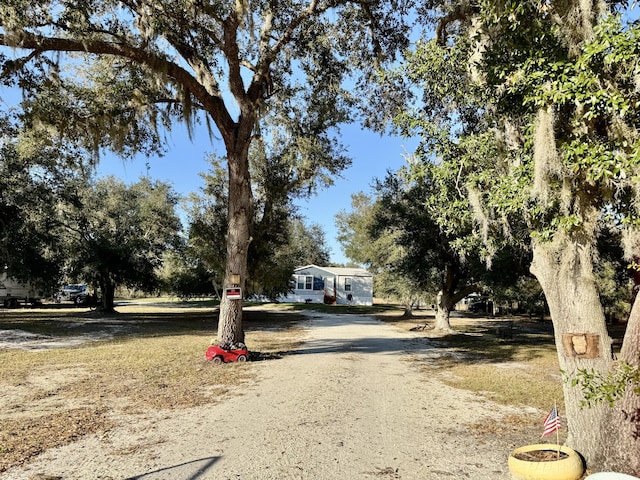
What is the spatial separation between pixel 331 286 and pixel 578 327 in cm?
3867

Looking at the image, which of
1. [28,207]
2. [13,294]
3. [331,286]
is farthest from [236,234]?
[331,286]

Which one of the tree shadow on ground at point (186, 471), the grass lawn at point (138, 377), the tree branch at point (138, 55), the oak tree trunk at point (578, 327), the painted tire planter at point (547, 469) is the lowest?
the grass lawn at point (138, 377)

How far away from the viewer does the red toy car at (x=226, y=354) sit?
29.6 feet

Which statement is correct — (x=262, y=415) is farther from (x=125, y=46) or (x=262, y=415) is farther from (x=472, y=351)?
(x=472, y=351)

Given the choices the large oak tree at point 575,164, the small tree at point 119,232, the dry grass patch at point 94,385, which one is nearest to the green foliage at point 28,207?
the small tree at point 119,232

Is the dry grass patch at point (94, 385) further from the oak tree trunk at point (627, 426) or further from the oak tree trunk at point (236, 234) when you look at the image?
the oak tree trunk at point (627, 426)

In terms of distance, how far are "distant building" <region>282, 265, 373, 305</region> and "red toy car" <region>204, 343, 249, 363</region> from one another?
32.1m

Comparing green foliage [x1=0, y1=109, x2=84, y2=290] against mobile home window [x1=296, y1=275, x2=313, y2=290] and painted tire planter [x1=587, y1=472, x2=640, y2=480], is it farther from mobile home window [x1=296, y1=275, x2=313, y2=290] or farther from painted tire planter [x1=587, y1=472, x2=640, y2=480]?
mobile home window [x1=296, y1=275, x2=313, y2=290]

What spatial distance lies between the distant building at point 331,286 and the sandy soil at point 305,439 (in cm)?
3472

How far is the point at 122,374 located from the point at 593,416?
23.2 feet

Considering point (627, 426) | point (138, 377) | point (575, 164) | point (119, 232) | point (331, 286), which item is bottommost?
point (138, 377)

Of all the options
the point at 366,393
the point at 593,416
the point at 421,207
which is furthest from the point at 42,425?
the point at 421,207

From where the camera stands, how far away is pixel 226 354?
29.7 feet

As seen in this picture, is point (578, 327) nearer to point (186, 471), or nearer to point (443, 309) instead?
point (186, 471)
